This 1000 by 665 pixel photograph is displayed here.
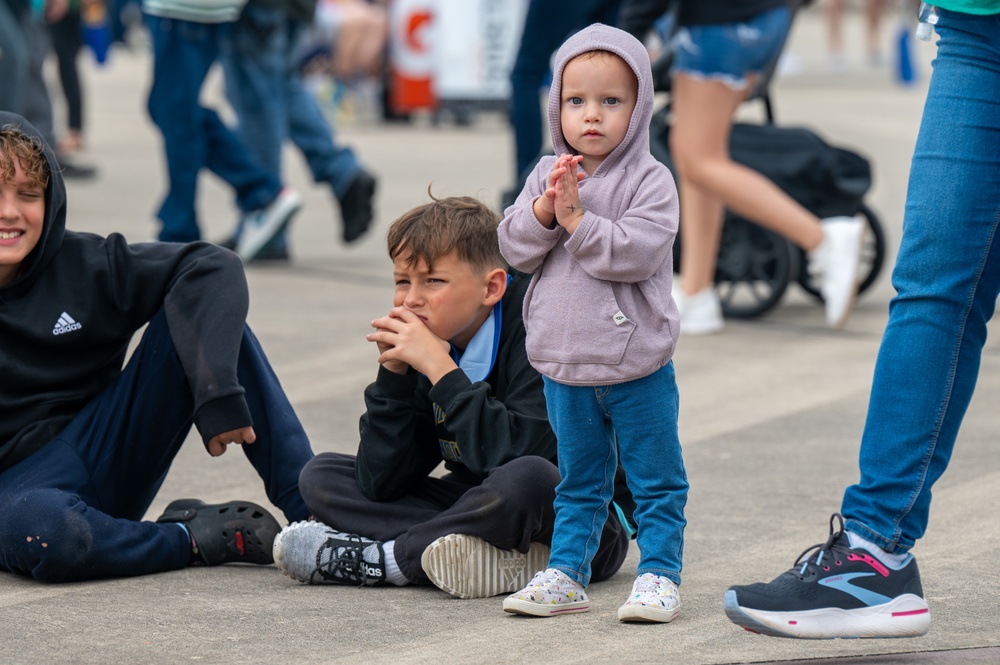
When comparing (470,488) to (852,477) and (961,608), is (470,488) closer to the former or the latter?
(961,608)

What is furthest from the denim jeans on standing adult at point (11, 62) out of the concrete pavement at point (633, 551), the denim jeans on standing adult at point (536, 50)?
the denim jeans on standing adult at point (536, 50)

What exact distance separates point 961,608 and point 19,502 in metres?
1.79

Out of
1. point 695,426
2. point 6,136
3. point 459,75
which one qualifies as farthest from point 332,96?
point 6,136

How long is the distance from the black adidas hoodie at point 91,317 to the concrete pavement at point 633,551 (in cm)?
35

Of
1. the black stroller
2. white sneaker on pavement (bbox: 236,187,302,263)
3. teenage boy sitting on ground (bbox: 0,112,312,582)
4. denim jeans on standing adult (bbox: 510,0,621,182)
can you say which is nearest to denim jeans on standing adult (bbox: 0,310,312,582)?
teenage boy sitting on ground (bbox: 0,112,312,582)

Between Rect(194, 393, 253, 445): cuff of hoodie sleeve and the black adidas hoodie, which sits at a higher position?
the black adidas hoodie

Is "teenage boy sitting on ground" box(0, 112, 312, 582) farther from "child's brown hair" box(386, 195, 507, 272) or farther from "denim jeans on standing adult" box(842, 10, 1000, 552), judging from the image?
"denim jeans on standing adult" box(842, 10, 1000, 552)

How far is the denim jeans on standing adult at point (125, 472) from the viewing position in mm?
3219

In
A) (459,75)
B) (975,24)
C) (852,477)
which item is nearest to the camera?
(975,24)

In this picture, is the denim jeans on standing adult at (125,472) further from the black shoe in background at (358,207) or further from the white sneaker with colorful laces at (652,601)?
the black shoe in background at (358,207)

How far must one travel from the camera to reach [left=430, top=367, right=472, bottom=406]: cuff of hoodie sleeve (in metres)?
3.13

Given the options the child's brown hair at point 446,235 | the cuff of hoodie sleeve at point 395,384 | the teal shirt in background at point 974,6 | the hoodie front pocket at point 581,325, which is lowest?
the cuff of hoodie sleeve at point 395,384

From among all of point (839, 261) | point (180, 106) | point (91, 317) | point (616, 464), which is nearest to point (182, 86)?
point (180, 106)

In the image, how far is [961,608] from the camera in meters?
3.08
